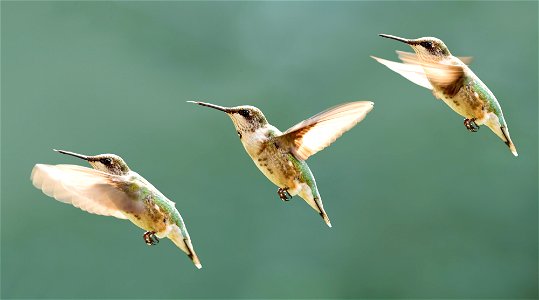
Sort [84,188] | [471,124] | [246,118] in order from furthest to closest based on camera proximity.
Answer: [246,118]
[471,124]
[84,188]

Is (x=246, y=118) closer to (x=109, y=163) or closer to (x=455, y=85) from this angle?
(x=109, y=163)

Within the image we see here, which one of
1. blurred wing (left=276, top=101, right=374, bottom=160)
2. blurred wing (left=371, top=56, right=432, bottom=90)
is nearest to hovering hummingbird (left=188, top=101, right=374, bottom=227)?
blurred wing (left=276, top=101, right=374, bottom=160)

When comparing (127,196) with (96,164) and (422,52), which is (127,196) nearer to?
(96,164)

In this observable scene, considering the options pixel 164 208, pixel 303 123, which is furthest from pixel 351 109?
pixel 164 208

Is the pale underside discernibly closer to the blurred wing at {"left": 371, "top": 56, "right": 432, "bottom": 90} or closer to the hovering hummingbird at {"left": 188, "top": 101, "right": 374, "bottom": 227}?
the hovering hummingbird at {"left": 188, "top": 101, "right": 374, "bottom": 227}

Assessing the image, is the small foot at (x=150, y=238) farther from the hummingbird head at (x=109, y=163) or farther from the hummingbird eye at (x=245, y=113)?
the hummingbird eye at (x=245, y=113)

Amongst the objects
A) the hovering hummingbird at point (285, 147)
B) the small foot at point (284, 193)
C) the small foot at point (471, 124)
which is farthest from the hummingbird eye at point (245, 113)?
the small foot at point (471, 124)

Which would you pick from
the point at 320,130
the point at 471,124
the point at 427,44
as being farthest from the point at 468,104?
the point at 320,130
